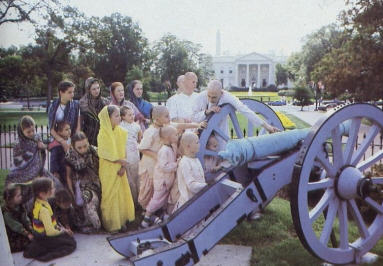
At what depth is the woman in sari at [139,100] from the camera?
14.8ft

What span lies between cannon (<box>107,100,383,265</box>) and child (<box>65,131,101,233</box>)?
0.90 m

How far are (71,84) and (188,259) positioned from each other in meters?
2.01

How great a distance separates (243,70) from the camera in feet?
15.5

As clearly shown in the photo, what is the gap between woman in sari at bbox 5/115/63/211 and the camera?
3.54 metres

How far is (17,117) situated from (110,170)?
3.06ft

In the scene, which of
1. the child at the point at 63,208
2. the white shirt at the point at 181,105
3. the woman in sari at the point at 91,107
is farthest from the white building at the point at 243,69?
the child at the point at 63,208

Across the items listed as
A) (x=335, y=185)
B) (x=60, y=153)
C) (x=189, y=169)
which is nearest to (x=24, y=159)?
(x=60, y=153)

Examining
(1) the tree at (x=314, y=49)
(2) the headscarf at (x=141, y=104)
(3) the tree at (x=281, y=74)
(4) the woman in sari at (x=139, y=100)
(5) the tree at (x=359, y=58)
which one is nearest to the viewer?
(5) the tree at (x=359, y=58)

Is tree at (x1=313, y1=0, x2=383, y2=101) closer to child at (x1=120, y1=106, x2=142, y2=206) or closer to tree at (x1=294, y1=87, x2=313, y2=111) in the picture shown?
tree at (x1=294, y1=87, x2=313, y2=111)

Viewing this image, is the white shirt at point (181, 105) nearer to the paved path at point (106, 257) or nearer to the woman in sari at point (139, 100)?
the woman in sari at point (139, 100)

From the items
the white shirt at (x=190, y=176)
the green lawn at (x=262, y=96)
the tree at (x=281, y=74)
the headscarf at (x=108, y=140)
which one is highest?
the tree at (x=281, y=74)

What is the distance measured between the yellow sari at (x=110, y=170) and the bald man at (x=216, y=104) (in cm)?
78

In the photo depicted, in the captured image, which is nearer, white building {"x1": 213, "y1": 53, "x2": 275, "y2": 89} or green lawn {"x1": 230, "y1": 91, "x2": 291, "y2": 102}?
white building {"x1": 213, "y1": 53, "x2": 275, "y2": 89}

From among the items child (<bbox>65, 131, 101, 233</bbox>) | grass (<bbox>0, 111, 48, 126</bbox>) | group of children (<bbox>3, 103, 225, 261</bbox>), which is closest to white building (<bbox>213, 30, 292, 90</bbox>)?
group of children (<bbox>3, 103, 225, 261</bbox>)
